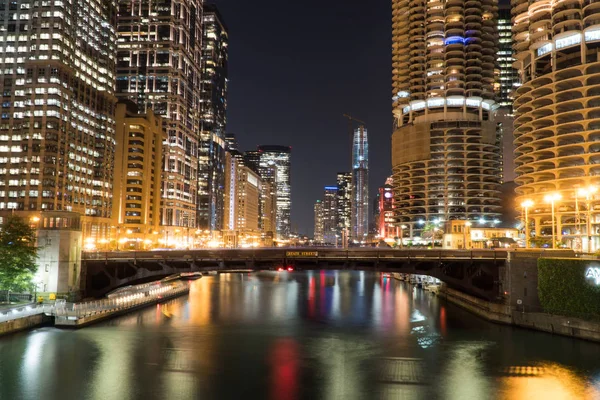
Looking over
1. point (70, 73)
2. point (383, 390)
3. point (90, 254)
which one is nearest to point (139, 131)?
point (70, 73)

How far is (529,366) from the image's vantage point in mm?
49062

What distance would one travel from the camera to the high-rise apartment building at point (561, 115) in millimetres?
116188

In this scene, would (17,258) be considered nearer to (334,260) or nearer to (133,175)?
(334,260)

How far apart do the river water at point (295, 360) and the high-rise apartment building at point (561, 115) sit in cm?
6243

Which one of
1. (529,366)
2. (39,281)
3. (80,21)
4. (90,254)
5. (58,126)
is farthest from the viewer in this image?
(80,21)

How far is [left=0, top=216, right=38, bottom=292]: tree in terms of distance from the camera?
6819cm

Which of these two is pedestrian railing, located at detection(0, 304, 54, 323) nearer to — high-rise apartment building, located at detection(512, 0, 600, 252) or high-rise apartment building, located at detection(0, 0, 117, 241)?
high-rise apartment building, located at detection(0, 0, 117, 241)

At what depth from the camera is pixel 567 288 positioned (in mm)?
59344

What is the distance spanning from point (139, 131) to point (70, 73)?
1435 inches

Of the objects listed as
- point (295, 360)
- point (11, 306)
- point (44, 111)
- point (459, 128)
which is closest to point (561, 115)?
point (459, 128)

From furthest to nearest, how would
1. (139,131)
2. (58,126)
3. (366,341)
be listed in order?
(139,131) → (58,126) → (366,341)

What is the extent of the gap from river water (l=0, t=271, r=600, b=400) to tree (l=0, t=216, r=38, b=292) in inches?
502

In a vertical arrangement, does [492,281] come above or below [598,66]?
below

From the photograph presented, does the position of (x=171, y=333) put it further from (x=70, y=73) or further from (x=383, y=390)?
(x=70, y=73)
